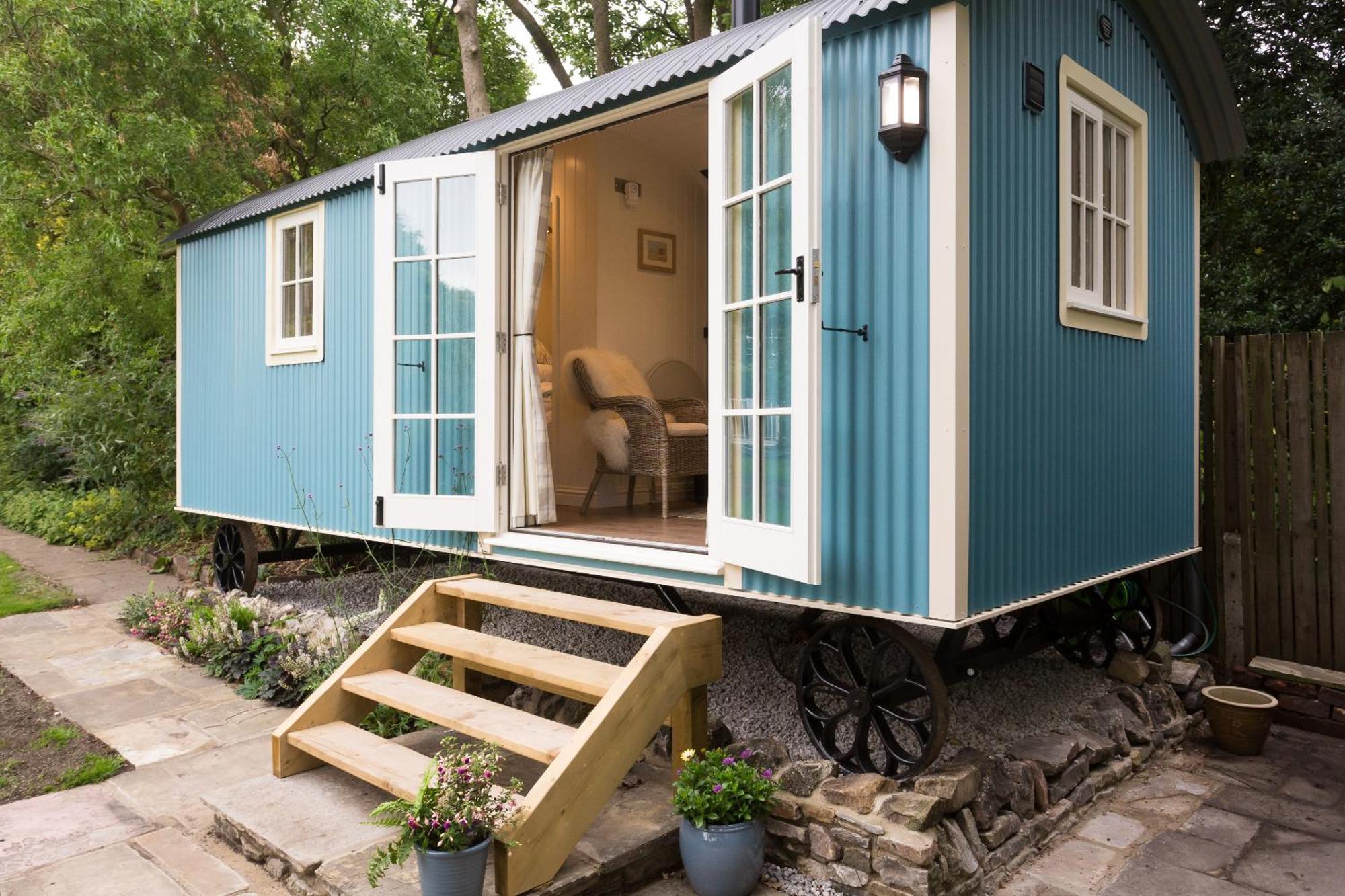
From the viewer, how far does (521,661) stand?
3.16 m

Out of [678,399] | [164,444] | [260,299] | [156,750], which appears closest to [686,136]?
[678,399]

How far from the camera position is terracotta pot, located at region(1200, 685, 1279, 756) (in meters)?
3.85

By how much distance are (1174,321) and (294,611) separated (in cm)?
474

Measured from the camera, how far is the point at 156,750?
386cm

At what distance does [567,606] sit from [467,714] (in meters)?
0.54

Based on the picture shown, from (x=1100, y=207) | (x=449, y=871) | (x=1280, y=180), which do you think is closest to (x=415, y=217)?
(x=1100, y=207)

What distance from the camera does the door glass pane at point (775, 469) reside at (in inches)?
121

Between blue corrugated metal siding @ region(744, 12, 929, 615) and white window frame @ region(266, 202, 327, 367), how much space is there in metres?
3.48

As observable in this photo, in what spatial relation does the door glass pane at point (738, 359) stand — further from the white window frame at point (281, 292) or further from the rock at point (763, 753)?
the white window frame at point (281, 292)

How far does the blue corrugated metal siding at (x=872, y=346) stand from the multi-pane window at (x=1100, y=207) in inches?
39.1

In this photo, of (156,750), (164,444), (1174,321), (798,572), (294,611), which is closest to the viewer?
(798,572)

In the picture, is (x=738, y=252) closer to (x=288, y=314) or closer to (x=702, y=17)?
(x=288, y=314)

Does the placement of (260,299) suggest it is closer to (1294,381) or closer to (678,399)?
(678,399)

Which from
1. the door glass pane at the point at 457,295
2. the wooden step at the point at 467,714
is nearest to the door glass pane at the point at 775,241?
the wooden step at the point at 467,714
